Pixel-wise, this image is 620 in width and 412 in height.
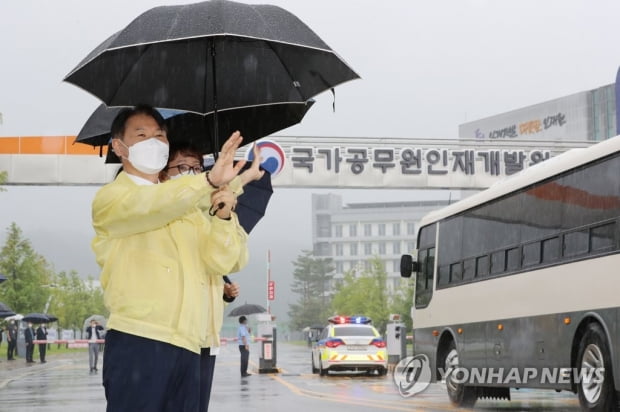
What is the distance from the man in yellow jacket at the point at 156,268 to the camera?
13.3 ft

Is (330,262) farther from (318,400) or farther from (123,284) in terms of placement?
(123,284)

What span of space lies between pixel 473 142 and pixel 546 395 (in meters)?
16.5

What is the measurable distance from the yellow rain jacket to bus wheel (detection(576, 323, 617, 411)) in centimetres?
714

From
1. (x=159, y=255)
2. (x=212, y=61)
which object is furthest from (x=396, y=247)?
(x=159, y=255)

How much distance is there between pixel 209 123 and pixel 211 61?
586 millimetres

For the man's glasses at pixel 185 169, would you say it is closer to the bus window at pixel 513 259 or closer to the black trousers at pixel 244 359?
the bus window at pixel 513 259

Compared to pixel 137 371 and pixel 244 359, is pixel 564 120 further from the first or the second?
pixel 137 371

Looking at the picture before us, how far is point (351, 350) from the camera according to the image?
25828 millimetres

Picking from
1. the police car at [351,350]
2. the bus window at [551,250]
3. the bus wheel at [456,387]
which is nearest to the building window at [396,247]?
the police car at [351,350]

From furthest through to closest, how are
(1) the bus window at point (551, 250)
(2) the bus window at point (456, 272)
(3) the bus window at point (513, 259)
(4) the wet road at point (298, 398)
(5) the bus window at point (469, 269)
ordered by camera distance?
(2) the bus window at point (456, 272), (5) the bus window at point (469, 269), (4) the wet road at point (298, 398), (3) the bus window at point (513, 259), (1) the bus window at point (551, 250)

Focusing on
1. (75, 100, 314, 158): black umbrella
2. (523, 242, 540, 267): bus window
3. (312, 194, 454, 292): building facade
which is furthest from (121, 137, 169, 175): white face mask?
(312, 194, 454, 292): building facade

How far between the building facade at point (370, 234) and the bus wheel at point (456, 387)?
489 ft

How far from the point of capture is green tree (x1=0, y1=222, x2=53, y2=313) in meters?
62.1

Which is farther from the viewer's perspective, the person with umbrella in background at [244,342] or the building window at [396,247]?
the building window at [396,247]
